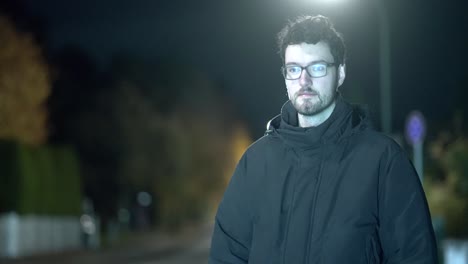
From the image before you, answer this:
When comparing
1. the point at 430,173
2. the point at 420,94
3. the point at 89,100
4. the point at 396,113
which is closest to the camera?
the point at 430,173

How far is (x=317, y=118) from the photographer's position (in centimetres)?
480

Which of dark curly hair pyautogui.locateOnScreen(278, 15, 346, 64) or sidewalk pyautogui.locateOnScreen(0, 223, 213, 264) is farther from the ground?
dark curly hair pyautogui.locateOnScreen(278, 15, 346, 64)

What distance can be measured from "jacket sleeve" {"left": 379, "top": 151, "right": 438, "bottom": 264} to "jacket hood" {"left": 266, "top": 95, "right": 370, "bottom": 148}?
0.77ft

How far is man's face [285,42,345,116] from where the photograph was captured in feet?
15.6

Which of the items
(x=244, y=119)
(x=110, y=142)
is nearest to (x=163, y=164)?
(x=110, y=142)

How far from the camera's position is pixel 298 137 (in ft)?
15.4

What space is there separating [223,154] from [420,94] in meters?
33.2

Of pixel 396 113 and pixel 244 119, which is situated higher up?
pixel 396 113

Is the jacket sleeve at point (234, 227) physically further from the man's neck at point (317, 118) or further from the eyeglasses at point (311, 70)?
the eyeglasses at point (311, 70)

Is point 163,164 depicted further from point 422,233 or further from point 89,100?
point 422,233

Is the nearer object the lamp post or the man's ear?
the man's ear

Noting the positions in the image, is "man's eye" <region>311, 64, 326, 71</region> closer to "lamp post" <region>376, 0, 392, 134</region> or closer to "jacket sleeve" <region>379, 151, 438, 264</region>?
"jacket sleeve" <region>379, 151, 438, 264</region>

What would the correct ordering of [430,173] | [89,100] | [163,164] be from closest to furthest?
[430,173] < [163,164] < [89,100]

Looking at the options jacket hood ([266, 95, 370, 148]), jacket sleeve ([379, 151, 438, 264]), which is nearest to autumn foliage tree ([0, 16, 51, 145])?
jacket hood ([266, 95, 370, 148])
